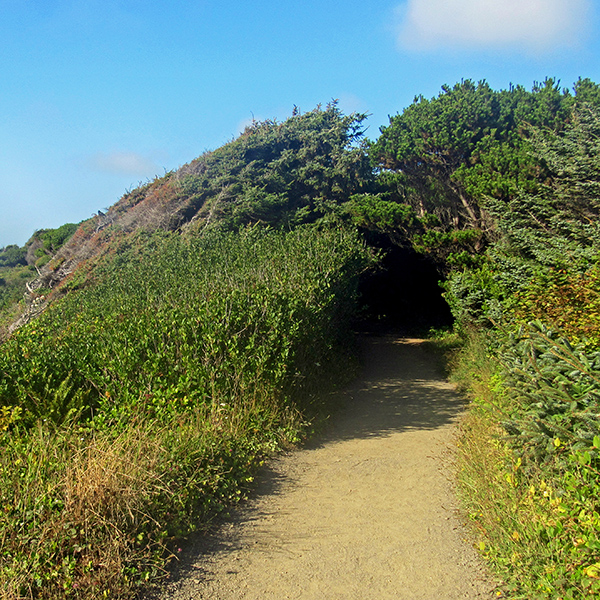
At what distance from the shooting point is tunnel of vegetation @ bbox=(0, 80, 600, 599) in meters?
3.61

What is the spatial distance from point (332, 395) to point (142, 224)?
1177 cm

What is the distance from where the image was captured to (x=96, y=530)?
3645 millimetres

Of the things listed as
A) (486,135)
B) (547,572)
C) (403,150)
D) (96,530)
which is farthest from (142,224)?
(547,572)

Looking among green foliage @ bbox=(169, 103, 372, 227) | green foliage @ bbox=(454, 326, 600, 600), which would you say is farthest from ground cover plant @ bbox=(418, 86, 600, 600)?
green foliage @ bbox=(169, 103, 372, 227)

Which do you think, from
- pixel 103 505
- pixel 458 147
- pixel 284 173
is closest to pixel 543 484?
pixel 103 505

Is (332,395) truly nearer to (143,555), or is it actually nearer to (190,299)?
(190,299)

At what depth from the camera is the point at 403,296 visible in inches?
836

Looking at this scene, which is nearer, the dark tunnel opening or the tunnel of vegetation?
the tunnel of vegetation

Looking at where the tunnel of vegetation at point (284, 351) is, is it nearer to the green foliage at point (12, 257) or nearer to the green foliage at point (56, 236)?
the green foliage at point (56, 236)

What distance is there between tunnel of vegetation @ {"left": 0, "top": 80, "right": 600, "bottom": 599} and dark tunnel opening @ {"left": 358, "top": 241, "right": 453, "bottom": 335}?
2.40m

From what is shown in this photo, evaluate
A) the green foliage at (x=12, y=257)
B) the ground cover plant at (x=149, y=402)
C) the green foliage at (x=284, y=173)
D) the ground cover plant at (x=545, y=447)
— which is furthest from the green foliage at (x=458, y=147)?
the green foliage at (x=12, y=257)

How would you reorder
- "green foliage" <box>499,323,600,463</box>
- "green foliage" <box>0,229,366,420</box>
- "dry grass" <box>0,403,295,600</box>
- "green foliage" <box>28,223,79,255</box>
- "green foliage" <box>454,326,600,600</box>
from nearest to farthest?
1. "green foliage" <box>454,326,600,600</box>
2. "dry grass" <box>0,403,295,600</box>
3. "green foliage" <box>499,323,600,463</box>
4. "green foliage" <box>0,229,366,420</box>
5. "green foliage" <box>28,223,79,255</box>

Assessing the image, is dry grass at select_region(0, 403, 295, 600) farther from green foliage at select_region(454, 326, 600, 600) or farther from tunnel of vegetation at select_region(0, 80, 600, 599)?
green foliage at select_region(454, 326, 600, 600)

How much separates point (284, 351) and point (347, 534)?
2.75 meters
